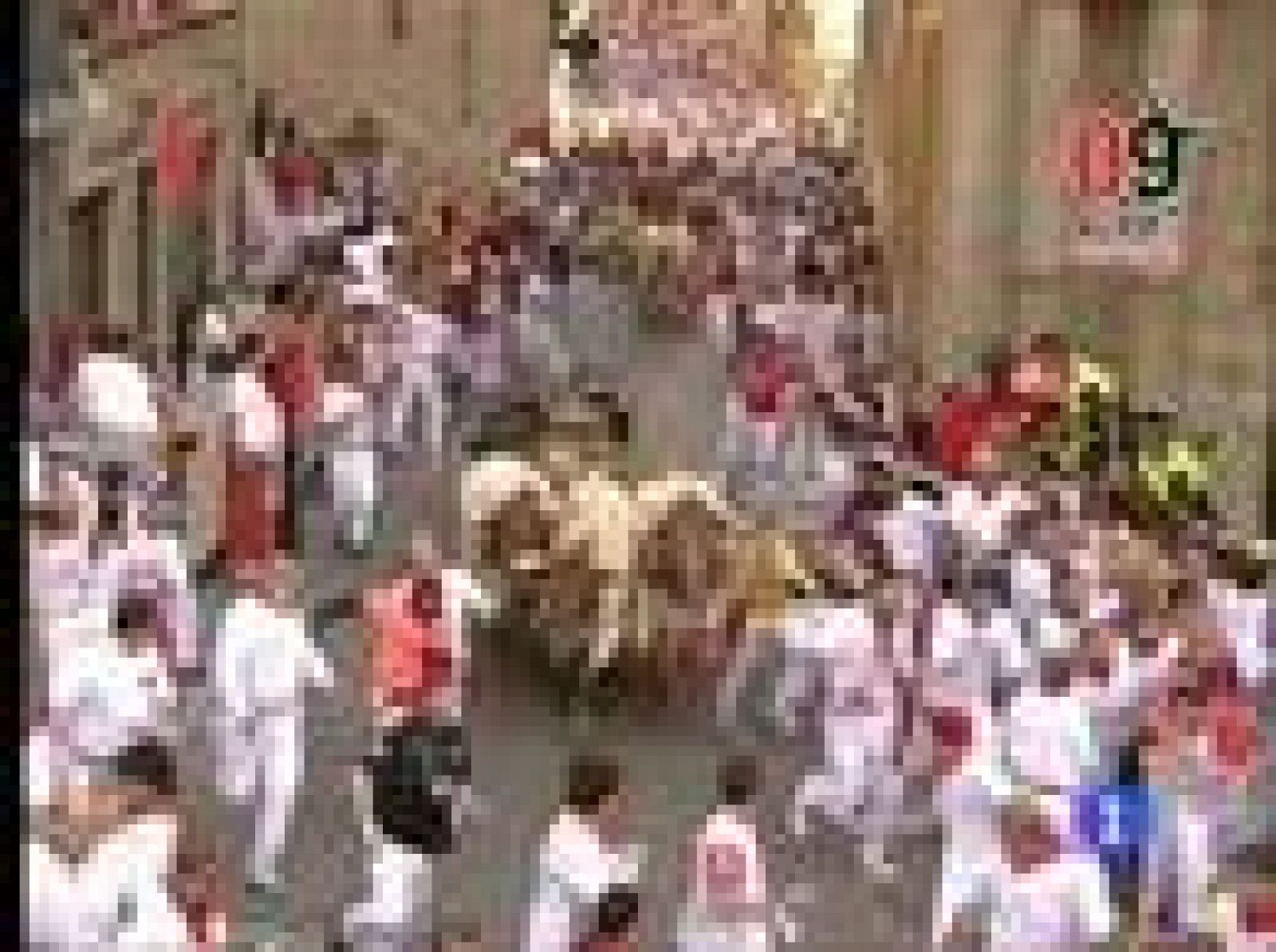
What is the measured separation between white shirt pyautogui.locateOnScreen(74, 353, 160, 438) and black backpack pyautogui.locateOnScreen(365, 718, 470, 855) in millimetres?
999

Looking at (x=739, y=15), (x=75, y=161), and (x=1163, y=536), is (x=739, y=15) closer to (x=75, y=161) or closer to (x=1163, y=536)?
(x=1163, y=536)

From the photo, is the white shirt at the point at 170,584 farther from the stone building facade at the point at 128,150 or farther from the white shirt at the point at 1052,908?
the white shirt at the point at 1052,908

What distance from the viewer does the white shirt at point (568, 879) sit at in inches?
250

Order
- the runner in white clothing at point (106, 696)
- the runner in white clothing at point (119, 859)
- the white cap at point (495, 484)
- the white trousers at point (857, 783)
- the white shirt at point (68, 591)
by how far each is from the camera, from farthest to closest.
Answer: the white trousers at point (857, 783) → the white cap at point (495, 484) → the runner in white clothing at point (119, 859) → the runner in white clothing at point (106, 696) → the white shirt at point (68, 591)

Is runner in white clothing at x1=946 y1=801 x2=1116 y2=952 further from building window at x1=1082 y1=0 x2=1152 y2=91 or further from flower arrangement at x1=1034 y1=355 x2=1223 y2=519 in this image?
building window at x1=1082 y1=0 x2=1152 y2=91

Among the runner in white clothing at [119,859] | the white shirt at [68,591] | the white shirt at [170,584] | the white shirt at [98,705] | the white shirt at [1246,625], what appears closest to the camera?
the white shirt at [68,591]

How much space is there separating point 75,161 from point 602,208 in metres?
1.99

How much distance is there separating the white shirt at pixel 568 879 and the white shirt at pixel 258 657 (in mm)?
738

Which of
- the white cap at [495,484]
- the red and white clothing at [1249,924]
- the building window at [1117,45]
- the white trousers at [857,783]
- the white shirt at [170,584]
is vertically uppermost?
the building window at [1117,45]

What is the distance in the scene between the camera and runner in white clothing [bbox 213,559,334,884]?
6.14 metres

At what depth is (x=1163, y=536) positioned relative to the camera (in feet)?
22.4

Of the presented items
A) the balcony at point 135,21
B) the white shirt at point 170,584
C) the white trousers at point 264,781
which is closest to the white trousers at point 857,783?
the white trousers at point 264,781

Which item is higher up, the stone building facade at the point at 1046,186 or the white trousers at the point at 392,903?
the stone building facade at the point at 1046,186

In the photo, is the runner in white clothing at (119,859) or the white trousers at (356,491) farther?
the white trousers at (356,491)
